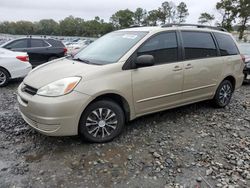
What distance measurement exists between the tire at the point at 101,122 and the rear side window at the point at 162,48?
975 mm

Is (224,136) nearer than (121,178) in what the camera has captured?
No

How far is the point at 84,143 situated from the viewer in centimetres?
382

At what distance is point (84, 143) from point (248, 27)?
41.6 m

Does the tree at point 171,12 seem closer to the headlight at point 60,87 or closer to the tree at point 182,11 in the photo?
the tree at point 182,11

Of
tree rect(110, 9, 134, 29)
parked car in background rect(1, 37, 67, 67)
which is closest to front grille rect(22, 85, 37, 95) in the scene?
parked car in background rect(1, 37, 67, 67)

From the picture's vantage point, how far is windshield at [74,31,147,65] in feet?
13.3

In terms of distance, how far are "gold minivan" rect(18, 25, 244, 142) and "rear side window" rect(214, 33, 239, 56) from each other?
0.04m

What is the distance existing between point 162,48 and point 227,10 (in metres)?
39.1

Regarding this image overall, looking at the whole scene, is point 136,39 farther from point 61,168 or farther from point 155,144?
point 61,168

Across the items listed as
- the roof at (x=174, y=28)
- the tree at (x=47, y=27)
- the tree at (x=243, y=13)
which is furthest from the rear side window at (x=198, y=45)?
the tree at (x=47, y=27)

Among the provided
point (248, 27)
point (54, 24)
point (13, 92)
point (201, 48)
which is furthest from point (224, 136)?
point (54, 24)

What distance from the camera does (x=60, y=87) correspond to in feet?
11.3

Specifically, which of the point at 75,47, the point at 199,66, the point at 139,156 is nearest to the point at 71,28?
the point at 75,47

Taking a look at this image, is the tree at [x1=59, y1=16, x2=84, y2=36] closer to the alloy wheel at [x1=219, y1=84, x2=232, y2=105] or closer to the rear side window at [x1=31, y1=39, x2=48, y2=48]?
the rear side window at [x1=31, y1=39, x2=48, y2=48]
